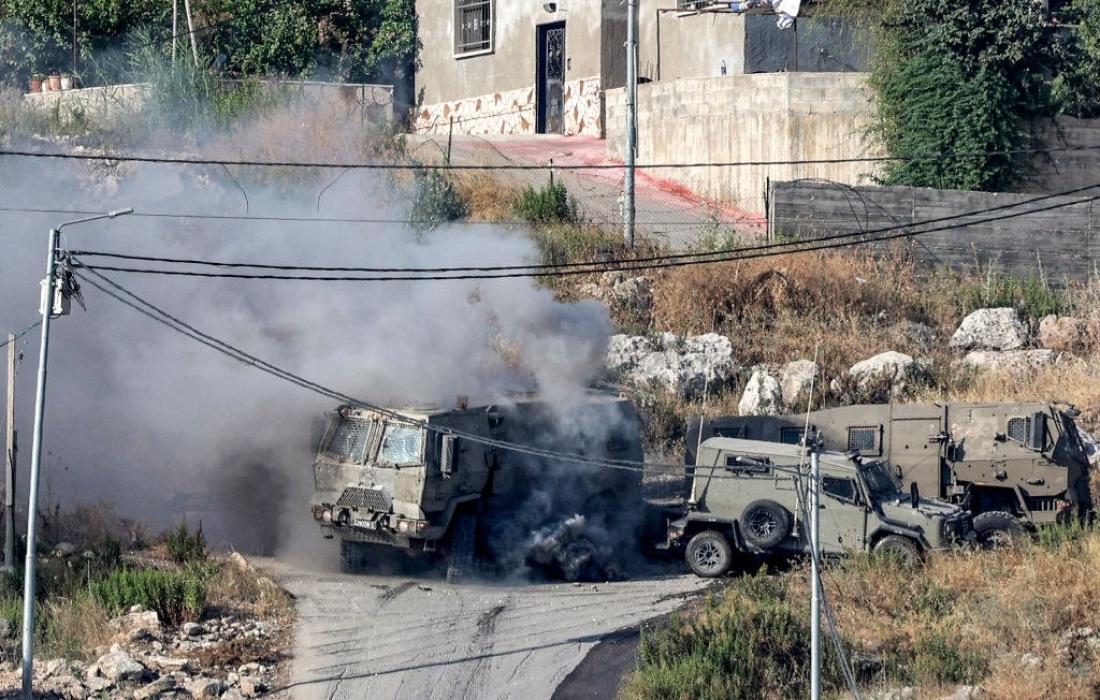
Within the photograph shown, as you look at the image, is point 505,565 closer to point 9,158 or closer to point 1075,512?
point 1075,512

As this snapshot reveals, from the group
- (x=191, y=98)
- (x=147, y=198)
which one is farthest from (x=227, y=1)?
(x=147, y=198)

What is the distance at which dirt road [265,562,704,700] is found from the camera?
1730 cm

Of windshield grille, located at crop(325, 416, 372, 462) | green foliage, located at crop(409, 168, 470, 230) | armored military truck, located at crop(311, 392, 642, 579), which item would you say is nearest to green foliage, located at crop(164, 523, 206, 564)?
armored military truck, located at crop(311, 392, 642, 579)

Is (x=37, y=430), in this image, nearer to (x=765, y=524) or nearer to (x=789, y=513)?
(x=765, y=524)

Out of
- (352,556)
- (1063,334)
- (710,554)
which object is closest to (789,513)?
(710,554)

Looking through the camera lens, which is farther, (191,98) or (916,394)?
(191,98)

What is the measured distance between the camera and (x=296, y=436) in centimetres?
2238

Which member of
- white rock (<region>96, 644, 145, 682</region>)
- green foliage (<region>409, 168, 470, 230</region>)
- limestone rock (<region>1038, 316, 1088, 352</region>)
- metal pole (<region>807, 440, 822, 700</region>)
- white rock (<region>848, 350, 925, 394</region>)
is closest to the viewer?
metal pole (<region>807, 440, 822, 700</region>)

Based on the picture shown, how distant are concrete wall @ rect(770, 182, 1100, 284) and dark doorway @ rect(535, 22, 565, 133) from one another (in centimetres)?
951

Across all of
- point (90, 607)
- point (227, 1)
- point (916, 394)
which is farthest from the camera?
point (227, 1)

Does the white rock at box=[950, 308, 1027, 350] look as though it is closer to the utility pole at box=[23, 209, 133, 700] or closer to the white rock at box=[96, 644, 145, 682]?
the white rock at box=[96, 644, 145, 682]

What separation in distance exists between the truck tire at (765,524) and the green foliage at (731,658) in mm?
1960

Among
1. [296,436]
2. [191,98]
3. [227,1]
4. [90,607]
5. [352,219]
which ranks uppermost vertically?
[227,1]

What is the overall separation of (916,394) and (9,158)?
649 inches
